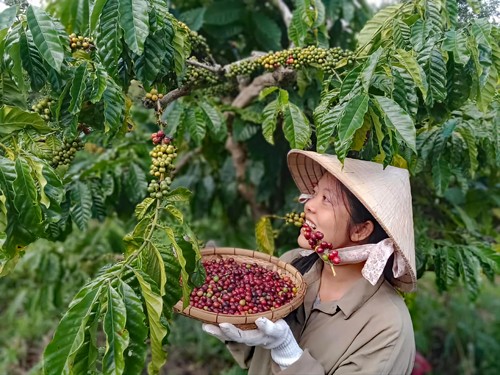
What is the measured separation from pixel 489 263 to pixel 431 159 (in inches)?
17.0

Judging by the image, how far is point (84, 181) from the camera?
219 cm

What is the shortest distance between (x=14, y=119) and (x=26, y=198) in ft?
0.78

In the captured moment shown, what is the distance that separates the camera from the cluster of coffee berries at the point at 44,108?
1.58 m

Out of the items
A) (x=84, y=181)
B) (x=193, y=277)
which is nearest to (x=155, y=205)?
(x=193, y=277)

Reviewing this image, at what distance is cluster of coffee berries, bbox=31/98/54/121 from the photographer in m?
1.58

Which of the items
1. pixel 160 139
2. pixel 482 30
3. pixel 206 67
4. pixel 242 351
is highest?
pixel 482 30

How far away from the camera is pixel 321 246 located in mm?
1580

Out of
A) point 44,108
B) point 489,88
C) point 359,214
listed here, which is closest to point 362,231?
point 359,214

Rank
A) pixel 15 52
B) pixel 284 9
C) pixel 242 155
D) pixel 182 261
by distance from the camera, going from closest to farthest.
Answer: pixel 182 261 < pixel 15 52 < pixel 284 9 < pixel 242 155

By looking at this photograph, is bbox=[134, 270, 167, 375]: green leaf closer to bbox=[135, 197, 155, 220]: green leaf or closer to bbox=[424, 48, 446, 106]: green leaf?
bbox=[135, 197, 155, 220]: green leaf

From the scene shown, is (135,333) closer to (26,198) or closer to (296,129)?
(26,198)

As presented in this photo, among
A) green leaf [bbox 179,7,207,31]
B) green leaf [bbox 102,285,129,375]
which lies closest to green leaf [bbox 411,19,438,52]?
green leaf [bbox 102,285,129,375]

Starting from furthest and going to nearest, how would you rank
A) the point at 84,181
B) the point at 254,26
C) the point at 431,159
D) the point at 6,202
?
the point at 254,26
the point at 84,181
the point at 431,159
the point at 6,202

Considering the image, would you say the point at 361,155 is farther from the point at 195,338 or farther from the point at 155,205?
the point at 195,338
